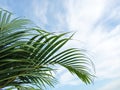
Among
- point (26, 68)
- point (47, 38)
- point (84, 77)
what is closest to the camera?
point (26, 68)

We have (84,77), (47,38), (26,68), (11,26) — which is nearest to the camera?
(26,68)

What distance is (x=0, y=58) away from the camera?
232cm

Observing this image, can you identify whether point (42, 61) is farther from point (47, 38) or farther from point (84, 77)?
point (84, 77)

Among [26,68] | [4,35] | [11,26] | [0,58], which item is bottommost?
[26,68]

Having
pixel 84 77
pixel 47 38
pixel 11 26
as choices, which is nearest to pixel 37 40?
pixel 47 38

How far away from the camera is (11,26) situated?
2.51 m

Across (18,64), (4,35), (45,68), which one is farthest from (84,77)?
(4,35)

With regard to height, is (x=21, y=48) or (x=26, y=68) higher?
(x=21, y=48)

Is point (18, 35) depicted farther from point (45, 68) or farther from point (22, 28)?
point (45, 68)

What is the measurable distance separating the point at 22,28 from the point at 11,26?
12cm

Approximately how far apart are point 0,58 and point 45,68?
38 cm

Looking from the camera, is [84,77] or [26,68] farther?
[84,77]

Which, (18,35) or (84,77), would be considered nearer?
(18,35)

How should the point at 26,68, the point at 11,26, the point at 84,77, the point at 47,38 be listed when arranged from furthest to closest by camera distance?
the point at 84,77 → the point at 11,26 → the point at 47,38 → the point at 26,68
